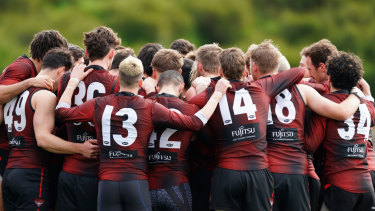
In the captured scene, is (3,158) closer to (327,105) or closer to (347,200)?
(327,105)

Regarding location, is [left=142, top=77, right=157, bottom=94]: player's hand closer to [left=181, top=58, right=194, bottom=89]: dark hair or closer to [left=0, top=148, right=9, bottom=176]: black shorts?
[left=181, top=58, right=194, bottom=89]: dark hair

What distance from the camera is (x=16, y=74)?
24.1 feet

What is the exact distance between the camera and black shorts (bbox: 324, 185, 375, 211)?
Result: 22.4ft

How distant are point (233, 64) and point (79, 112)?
1.97 metres

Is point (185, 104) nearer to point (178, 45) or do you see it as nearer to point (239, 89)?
point (239, 89)

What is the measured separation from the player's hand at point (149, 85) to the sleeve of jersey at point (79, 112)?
111cm

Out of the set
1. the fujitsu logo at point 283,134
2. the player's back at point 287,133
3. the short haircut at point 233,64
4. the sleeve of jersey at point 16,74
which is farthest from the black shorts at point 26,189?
the fujitsu logo at point 283,134

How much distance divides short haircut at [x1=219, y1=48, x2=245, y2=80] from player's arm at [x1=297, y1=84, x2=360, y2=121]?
2.66ft

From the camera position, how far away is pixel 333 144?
22.9 feet

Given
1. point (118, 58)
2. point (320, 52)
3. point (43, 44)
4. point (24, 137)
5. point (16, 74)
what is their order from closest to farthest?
1. point (24, 137)
2. point (16, 74)
3. point (43, 44)
4. point (118, 58)
5. point (320, 52)

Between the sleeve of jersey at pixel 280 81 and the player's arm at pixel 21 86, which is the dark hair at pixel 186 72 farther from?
the player's arm at pixel 21 86

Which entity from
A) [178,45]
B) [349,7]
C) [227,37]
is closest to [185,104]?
[178,45]

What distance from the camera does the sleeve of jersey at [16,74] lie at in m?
7.30

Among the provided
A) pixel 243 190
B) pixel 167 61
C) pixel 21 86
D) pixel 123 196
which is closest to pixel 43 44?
pixel 21 86
